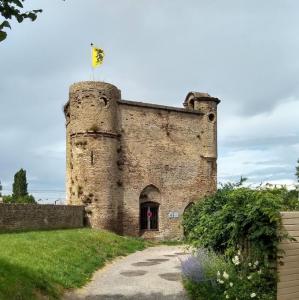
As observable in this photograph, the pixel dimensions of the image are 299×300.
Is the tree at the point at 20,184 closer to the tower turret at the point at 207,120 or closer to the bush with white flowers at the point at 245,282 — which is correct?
the tower turret at the point at 207,120

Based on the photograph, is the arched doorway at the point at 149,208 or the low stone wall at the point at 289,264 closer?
the low stone wall at the point at 289,264

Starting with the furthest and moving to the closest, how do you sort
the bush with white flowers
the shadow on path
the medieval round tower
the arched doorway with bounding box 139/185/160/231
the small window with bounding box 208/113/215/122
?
the small window with bounding box 208/113/215/122, the arched doorway with bounding box 139/185/160/231, the medieval round tower, the shadow on path, the bush with white flowers

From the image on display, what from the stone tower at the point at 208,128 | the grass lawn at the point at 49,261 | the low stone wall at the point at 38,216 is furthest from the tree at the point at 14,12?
the stone tower at the point at 208,128

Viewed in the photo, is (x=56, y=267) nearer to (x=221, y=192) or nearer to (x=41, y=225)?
(x=221, y=192)

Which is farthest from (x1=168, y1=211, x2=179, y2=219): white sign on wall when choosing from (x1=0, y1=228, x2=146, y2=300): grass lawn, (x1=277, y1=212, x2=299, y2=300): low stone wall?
(x1=277, y1=212, x2=299, y2=300): low stone wall

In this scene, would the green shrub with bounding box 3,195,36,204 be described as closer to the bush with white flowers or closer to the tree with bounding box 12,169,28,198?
the tree with bounding box 12,169,28,198

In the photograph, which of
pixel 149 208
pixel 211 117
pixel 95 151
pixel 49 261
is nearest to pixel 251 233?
pixel 49 261

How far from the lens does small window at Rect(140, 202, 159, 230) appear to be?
2927 cm

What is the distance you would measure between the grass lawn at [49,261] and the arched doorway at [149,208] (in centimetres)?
695

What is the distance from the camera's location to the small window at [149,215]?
29273 millimetres

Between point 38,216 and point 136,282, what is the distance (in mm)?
10562

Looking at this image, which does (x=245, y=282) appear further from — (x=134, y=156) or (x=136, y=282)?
(x=134, y=156)

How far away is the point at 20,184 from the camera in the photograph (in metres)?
43.6

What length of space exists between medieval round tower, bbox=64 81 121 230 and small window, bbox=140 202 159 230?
2369 mm
